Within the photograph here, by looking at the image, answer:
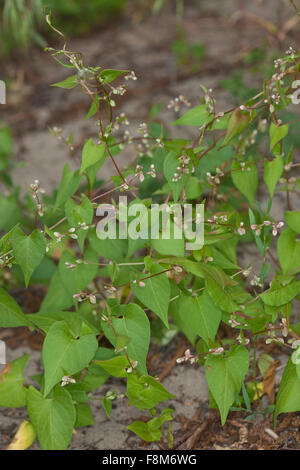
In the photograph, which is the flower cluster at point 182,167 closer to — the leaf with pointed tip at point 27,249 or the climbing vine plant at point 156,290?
the climbing vine plant at point 156,290

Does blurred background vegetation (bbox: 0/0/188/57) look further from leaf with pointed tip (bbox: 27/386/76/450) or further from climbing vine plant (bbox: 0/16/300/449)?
leaf with pointed tip (bbox: 27/386/76/450)

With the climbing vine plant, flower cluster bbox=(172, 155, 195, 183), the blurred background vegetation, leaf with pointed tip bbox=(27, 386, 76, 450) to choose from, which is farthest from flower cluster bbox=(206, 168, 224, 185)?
the blurred background vegetation

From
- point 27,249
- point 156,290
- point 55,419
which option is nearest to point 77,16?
point 27,249

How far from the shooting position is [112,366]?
1452 millimetres

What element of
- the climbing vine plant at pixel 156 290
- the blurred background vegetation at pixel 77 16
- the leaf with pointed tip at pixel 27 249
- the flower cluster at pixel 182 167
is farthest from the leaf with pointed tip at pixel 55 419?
the blurred background vegetation at pixel 77 16

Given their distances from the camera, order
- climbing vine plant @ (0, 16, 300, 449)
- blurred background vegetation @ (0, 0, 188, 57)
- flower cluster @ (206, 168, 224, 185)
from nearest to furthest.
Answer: climbing vine plant @ (0, 16, 300, 449)
flower cluster @ (206, 168, 224, 185)
blurred background vegetation @ (0, 0, 188, 57)

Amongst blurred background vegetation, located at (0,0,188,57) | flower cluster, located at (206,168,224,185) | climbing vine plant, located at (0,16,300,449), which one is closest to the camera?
climbing vine plant, located at (0,16,300,449)

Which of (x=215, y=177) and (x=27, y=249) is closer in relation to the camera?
(x=27, y=249)

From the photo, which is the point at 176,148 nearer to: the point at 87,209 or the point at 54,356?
the point at 87,209

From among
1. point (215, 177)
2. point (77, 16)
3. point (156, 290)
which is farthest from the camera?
point (77, 16)

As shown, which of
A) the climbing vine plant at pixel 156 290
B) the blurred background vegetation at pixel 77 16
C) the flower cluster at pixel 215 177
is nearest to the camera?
the climbing vine plant at pixel 156 290

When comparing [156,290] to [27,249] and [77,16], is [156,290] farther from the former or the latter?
[77,16]

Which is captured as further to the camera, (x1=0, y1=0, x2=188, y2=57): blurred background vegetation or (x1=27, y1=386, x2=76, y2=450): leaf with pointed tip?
(x1=0, y1=0, x2=188, y2=57): blurred background vegetation
